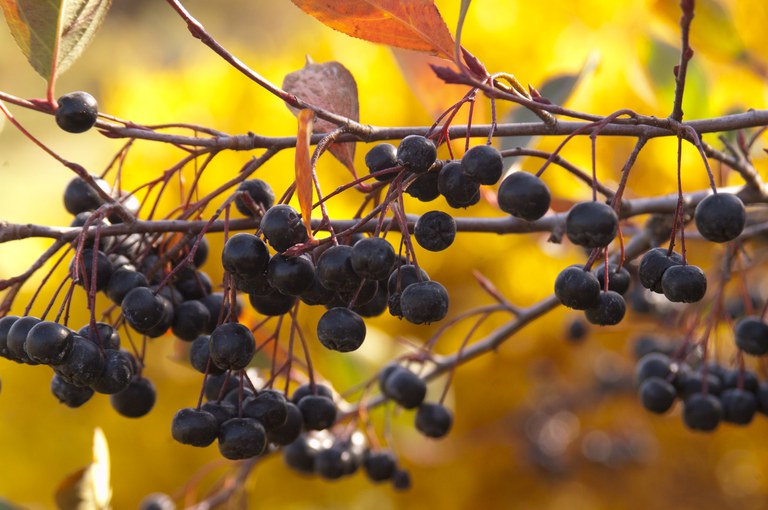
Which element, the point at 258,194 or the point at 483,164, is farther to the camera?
the point at 258,194

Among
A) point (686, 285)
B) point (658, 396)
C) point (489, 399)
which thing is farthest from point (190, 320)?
point (489, 399)

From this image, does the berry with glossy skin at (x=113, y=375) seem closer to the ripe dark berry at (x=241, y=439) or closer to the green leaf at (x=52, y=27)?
the ripe dark berry at (x=241, y=439)

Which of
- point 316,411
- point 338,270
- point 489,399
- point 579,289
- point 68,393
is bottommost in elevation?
point 68,393

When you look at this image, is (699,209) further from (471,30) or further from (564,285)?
(471,30)

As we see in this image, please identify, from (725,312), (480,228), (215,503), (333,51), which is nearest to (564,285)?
(480,228)

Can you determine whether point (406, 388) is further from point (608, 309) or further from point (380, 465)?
point (608, 309)

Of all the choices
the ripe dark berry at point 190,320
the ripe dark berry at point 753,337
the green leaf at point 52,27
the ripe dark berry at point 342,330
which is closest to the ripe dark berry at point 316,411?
the ripe dark berry at point 190,320

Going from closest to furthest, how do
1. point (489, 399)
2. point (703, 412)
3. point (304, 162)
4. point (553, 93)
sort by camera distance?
1. point (304, 162)
2. point (703, 412)
3. point (553, 93)
4. point (489, 399)
